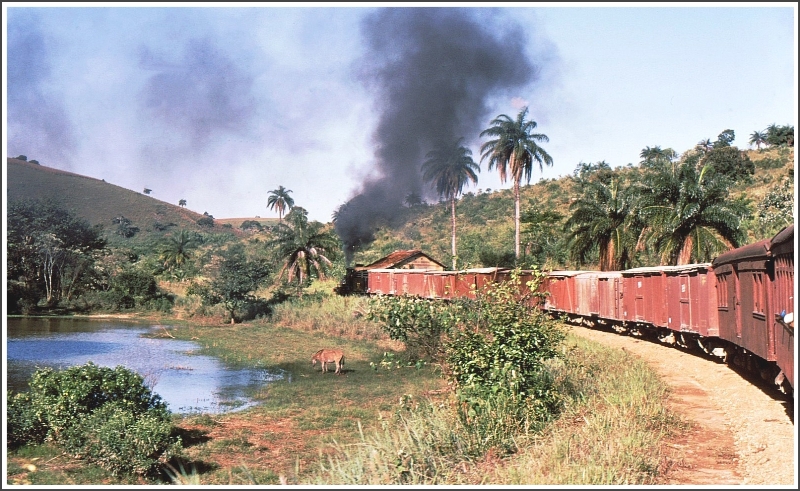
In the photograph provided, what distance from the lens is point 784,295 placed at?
1029 cm

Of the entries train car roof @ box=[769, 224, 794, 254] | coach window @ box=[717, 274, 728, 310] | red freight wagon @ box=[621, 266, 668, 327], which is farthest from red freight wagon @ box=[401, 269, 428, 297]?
train car roof @ box=[769, 224, 794, 254]

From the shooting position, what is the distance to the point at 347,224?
54625 mm

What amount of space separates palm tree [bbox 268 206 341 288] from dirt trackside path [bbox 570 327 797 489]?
3546cm

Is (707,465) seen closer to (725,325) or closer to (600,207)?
(725,325)

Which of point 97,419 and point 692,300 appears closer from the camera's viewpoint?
point 97,419

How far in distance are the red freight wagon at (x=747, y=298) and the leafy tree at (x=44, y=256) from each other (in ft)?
145

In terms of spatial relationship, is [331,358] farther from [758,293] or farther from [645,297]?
[758,293]

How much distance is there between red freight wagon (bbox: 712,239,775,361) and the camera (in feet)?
38.2

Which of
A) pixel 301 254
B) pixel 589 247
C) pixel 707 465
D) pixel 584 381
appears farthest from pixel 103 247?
pixel 707 465

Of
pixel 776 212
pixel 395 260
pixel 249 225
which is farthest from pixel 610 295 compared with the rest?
pixel 249 225

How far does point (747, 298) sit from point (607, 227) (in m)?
24.5

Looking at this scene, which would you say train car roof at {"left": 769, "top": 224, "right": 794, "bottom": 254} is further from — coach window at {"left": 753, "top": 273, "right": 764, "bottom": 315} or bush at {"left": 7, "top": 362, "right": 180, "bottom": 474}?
bush at {"left": 7, "top": 362, "right": 180, "bottom": 474}

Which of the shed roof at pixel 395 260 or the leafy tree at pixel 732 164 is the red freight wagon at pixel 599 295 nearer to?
the shed roof at pixel 395 260

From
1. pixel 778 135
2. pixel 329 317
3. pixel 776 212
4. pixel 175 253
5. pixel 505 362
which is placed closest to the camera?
pixel 505 362
